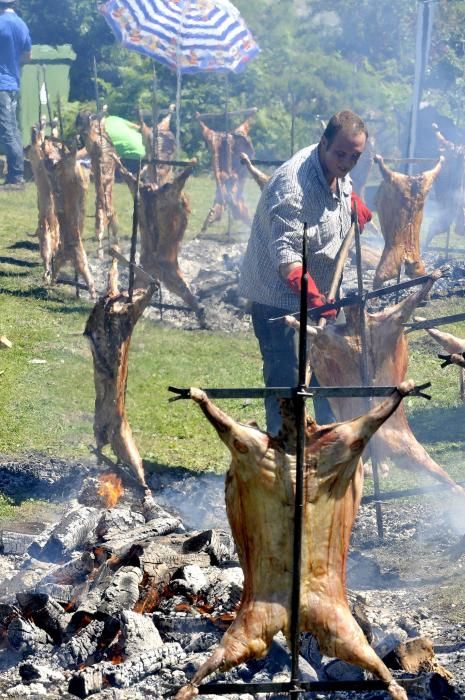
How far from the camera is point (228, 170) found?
17.7 meters

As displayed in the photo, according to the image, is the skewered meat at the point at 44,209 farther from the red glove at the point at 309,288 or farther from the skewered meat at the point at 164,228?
the red glove at the point at 309,288

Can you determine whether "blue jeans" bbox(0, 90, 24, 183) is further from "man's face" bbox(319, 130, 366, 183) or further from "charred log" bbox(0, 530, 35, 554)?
"charred log" bbox(0, 530, 35, 554)

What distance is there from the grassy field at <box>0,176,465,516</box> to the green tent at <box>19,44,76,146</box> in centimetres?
914

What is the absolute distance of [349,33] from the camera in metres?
24.3

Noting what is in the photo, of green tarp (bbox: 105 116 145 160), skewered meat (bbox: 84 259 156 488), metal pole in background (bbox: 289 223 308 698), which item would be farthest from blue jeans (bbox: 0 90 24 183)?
metal pole in background (bbox: 289 223 308 698)

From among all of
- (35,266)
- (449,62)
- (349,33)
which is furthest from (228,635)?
(349,33)

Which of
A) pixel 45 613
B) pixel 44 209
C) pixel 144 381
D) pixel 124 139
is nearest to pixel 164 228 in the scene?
pixel 144 381

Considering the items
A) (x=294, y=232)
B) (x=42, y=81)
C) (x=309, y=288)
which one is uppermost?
(x=42, y=81)

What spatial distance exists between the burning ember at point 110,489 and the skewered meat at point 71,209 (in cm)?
554

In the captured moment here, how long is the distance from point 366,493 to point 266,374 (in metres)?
1.22

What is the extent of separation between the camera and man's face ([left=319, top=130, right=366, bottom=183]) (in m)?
6.94

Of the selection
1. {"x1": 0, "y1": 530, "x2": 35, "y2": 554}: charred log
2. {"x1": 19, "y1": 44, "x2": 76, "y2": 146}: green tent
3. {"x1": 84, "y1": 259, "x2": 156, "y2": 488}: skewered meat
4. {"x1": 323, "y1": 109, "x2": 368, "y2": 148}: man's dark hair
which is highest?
{"x1": 19, "y1": 44, "x2": 76, "y2": 146}: green tent

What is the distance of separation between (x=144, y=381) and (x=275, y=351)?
3.27m

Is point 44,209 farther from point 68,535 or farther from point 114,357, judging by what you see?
point 68,535
